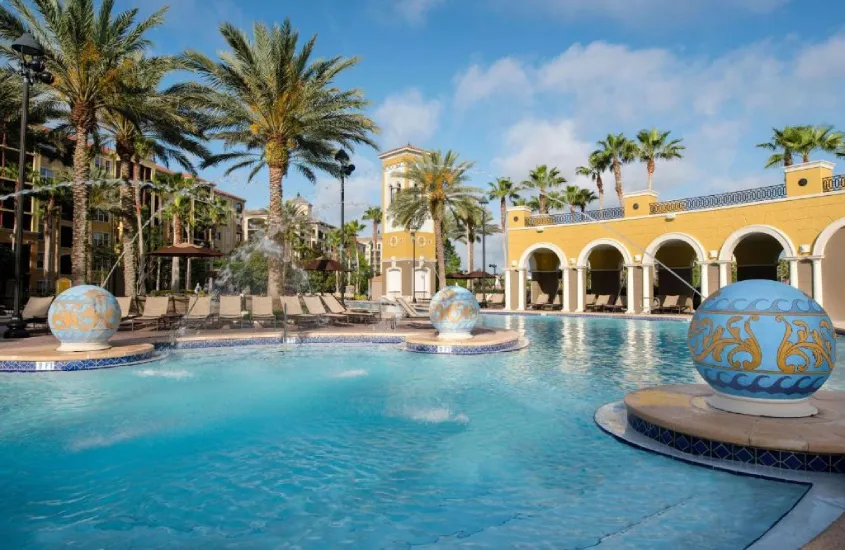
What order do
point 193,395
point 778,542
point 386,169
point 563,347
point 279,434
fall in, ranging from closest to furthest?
point 778,542, point 279,434, point 193,395, point 563,347, point 386,169

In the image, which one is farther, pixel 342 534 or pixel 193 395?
pixel 193 395

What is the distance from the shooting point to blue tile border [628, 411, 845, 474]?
4.29 meters

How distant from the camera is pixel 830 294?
21.2 m

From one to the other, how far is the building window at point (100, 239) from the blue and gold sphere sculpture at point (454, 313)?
51.6 meters

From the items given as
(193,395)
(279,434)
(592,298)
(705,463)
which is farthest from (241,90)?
(592,298)

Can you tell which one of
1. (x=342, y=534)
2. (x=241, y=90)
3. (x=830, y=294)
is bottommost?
(x=342, y=534)

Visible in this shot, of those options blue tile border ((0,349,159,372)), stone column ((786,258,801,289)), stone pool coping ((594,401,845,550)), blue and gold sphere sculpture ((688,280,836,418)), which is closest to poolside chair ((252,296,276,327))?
blue tile border ((0,349,159,372))

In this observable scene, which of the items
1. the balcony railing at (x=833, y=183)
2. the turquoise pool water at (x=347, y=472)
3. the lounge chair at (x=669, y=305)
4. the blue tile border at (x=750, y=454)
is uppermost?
the balcony railing at (x=833, y=183)

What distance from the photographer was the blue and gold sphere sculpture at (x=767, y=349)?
491 cm

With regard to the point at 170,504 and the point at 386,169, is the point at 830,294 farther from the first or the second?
the point at 386,169

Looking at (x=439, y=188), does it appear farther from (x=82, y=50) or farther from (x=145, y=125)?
(x=82, y=50)

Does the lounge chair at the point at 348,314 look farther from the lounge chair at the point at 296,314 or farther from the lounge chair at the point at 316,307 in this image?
the lounge chair at the point at 296,314

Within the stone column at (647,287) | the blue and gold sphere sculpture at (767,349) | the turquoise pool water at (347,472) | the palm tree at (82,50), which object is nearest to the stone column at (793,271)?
the stone column at (647,287)

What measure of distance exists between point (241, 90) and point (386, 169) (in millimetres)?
32268
